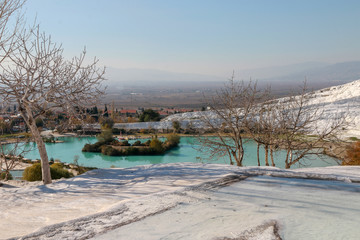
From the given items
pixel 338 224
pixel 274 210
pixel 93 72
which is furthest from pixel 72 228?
pixel 93 72

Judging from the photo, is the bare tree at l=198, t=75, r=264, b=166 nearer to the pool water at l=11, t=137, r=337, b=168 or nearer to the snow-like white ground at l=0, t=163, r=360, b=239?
the snow-like white ground at l=0, t=163, r=360, b=239

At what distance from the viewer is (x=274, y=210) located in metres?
3.43

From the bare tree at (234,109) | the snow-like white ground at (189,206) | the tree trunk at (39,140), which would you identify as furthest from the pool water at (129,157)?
the snow-like white ground at (189,206)

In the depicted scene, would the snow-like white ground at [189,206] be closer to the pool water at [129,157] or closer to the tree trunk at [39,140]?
the tree trunk at [39,140]

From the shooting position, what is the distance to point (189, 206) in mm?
3619

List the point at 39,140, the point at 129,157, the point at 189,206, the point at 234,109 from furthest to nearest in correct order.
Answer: the point at 129,157, the point at 234,109, the point at 39,140, the point at 189,206

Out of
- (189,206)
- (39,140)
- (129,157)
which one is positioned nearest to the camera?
(189,206)

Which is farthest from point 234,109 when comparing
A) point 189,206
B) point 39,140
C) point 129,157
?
point 129,157

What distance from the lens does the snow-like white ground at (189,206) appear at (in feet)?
9.74

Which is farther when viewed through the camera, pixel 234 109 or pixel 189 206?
pixel 234 109

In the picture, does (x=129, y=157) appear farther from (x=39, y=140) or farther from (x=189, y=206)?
(x=189, y=206)

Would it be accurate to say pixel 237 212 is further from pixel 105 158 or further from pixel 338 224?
pixel 105 158

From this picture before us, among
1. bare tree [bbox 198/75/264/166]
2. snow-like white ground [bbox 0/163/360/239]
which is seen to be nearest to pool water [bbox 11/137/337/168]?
bare tree [bbox 198/75/264/166]

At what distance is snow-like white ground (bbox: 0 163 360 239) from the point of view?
117 inches
